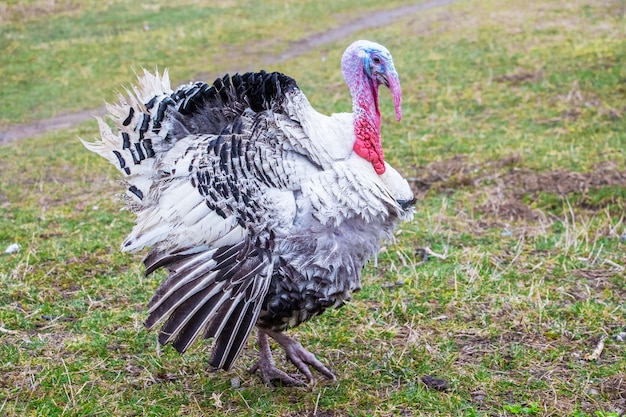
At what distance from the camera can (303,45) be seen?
1738 centimetres

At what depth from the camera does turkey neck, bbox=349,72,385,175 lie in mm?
4105

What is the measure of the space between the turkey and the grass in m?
0.45

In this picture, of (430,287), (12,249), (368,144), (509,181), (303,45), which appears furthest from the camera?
(303,45)

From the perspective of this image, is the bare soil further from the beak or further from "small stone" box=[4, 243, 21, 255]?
"small stone" box=[4, 243, 21, 255]

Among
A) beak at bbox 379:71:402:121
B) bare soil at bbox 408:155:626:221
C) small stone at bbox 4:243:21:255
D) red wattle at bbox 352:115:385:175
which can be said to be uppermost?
beak at bbox 379:71:402:121

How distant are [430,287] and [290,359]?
148cm

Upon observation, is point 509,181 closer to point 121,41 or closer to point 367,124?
point 367,124

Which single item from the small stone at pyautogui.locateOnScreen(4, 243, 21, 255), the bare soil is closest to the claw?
the small stone at pyautogui.locateOnScreen(4, 243, 21, 255)

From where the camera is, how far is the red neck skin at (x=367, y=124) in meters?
4.10

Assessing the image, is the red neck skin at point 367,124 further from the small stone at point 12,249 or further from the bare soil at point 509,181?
the small stone at point 12,249

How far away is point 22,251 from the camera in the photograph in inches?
246

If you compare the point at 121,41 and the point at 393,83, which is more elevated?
the point at 393,83

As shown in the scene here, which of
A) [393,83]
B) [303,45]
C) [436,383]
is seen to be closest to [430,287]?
[436,383]

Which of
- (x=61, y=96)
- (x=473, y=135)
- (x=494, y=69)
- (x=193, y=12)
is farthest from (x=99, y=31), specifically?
(x=473, y=135)
